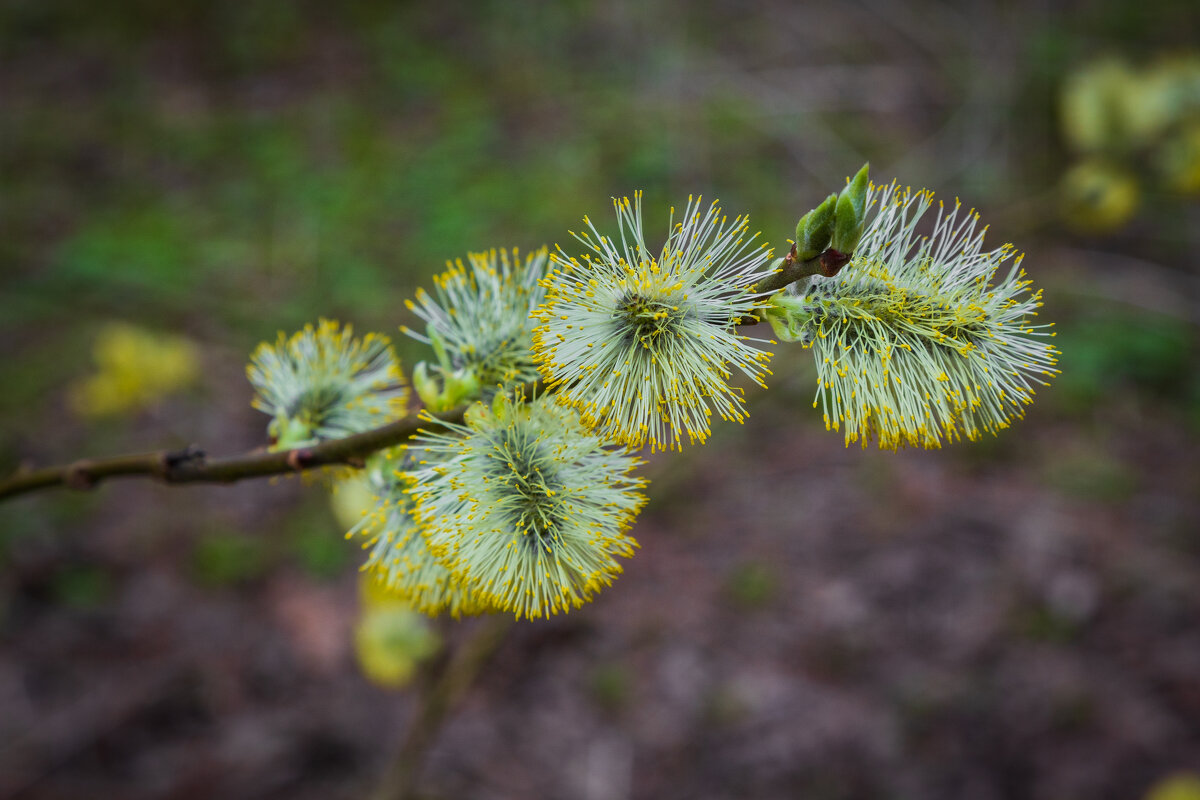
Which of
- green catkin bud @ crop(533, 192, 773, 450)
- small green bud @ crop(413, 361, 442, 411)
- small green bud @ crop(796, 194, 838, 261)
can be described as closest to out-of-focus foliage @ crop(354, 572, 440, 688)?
small green bud @ crop(413, 361, 442, 411)

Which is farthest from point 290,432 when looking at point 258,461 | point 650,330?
point 650,330

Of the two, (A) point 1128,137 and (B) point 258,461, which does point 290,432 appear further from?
(A) point 1128,137

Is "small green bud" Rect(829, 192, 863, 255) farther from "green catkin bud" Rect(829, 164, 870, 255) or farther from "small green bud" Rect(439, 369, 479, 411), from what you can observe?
"small green bud" Rect(439, 369, 479, 411)

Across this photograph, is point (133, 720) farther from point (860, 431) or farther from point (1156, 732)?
point (1156, 732)

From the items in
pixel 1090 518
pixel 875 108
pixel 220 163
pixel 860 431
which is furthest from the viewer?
pixel 875 108

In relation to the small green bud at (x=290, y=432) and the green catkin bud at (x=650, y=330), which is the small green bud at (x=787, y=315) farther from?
the small green bud at (x=290, y=432)

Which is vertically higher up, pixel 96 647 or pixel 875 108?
pixel 875 108

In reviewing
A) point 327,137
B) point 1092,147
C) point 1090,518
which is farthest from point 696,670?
point 327,137
